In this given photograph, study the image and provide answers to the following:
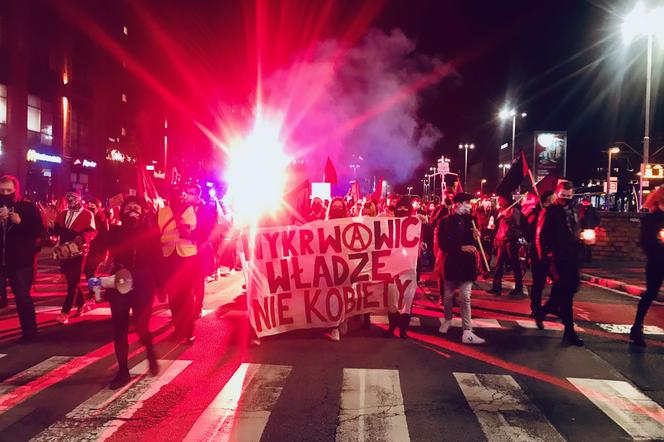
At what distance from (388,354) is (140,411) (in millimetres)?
2921

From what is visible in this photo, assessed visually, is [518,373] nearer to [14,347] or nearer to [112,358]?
[112,358]

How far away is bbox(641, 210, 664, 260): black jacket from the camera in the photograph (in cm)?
700

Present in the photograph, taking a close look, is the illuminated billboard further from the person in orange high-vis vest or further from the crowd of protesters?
the person in orange high-vis vest

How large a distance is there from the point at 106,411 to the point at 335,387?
2.01 metres

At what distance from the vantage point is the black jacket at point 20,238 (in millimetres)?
6699

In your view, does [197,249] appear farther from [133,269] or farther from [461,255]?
[461,255]

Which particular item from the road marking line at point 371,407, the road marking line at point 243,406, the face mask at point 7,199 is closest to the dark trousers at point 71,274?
the face mask at point 7,199

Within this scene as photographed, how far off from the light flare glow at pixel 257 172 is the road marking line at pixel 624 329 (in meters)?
5.61

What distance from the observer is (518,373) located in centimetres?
572

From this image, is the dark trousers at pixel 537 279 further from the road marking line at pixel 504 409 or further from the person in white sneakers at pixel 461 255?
the road marking line at pixel 504 409

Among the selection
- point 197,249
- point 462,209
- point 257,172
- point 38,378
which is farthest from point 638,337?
point 257,172

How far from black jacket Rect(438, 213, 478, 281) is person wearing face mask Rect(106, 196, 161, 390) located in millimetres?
3706

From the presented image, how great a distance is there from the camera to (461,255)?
7047mm

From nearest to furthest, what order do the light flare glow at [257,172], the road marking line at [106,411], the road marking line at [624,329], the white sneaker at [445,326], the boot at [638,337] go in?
the road marking line at [106,411]
the boot at [638,337]
the white sneaker at [445,326]
the road marking line at [624,329]
the light flare glow at [257,172]
